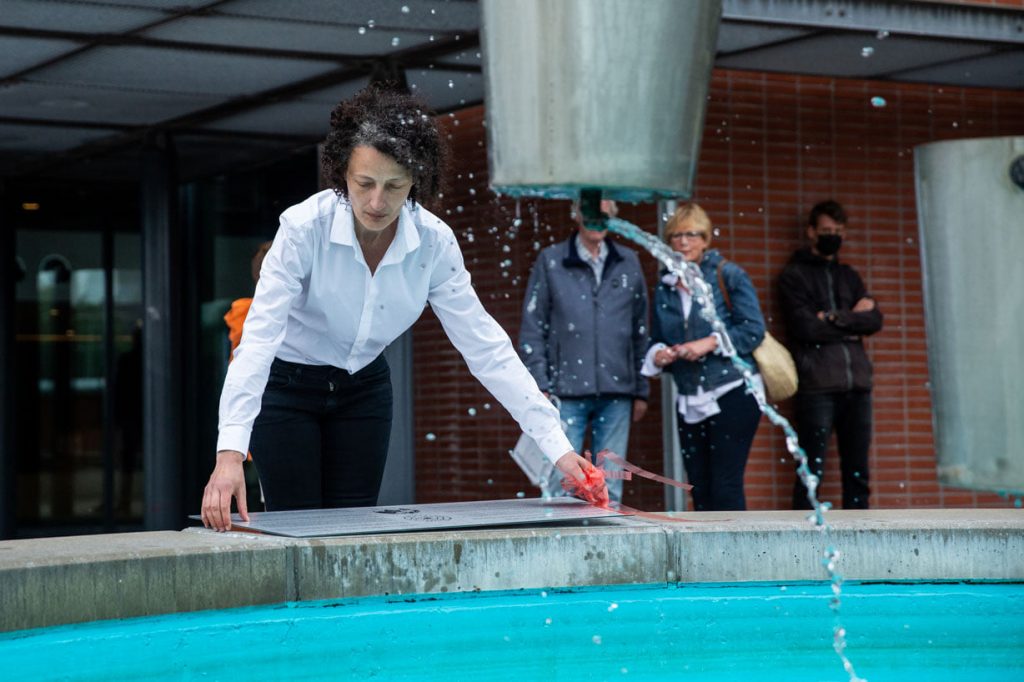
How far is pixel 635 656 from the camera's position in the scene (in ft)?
12.6

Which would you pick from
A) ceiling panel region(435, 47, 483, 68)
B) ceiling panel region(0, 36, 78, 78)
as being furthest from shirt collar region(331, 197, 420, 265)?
ceiling panel region(0, 36, 78, 78)

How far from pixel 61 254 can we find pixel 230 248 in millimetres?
2325

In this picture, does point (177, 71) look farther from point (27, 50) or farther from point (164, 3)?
point (164, 3)

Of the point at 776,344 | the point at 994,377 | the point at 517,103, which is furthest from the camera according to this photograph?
the point at 776,344

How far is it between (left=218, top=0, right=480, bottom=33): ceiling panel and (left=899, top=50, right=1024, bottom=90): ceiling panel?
3624 millimetres

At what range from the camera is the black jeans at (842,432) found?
30.2 feet

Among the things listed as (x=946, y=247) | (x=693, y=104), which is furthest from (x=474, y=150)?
(x=693, y=104)

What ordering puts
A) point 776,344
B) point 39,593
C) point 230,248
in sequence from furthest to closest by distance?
point 230,248 → point 776,344 → point 39,593

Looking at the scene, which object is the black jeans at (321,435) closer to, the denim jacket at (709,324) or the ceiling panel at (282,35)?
the denim jacket at (709,324)

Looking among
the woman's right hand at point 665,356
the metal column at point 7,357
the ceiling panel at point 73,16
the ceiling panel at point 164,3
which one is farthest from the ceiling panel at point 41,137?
the woman's right hand at point 665,356

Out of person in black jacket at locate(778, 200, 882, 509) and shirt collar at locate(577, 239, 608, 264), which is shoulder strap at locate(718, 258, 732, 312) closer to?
shirt collar at locate(577, 239, 608, 264)

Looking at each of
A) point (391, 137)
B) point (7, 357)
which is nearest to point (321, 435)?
point (391, 137)

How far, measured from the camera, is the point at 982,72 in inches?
400

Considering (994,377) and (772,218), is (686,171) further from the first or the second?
(772,218)
